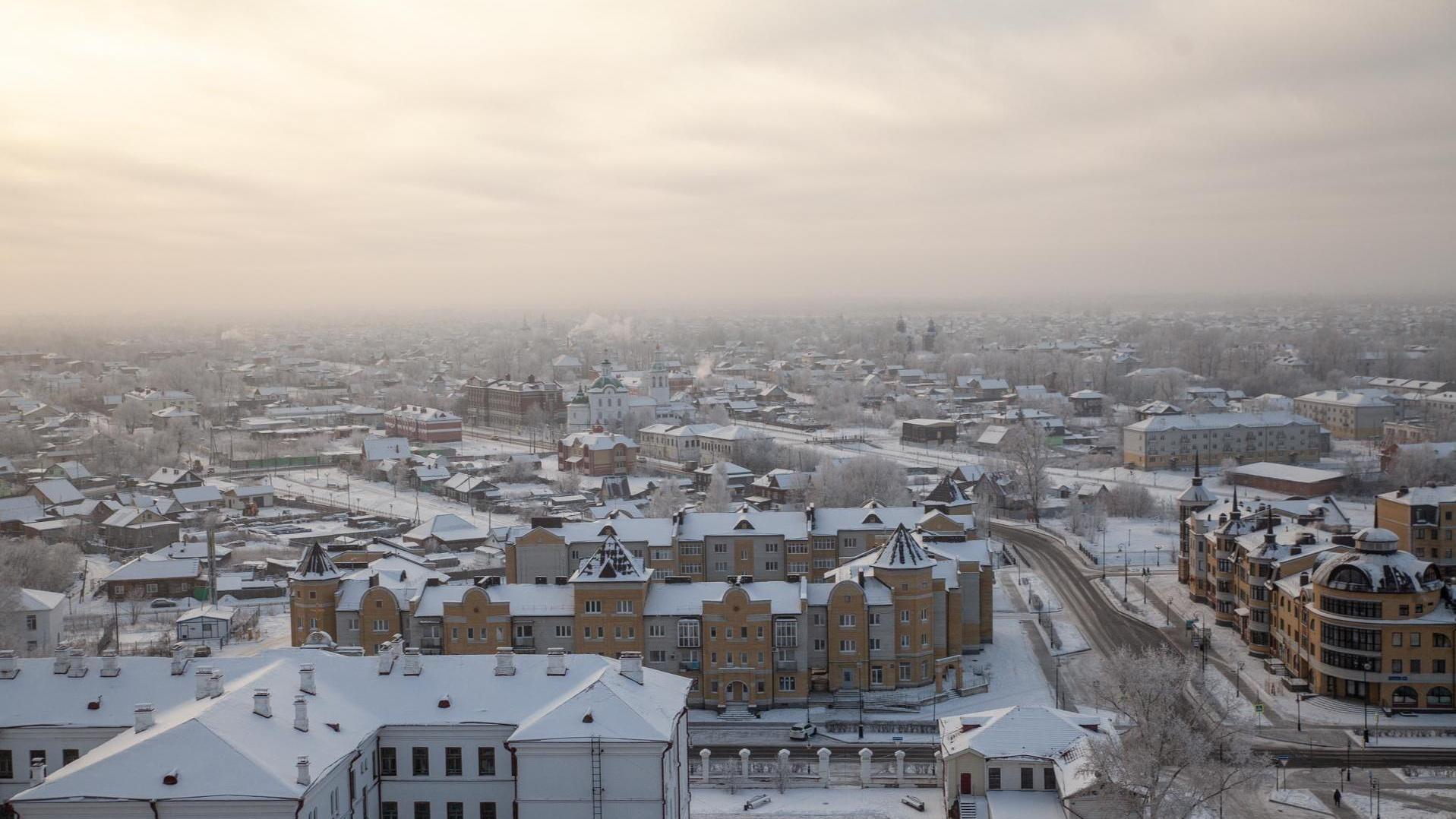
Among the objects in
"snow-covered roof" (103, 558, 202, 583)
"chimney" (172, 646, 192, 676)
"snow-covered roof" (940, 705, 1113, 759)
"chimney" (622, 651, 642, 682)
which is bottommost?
"snow-covered roof" (103, 558, 202, 583)

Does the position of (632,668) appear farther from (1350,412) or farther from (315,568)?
(1350,412)

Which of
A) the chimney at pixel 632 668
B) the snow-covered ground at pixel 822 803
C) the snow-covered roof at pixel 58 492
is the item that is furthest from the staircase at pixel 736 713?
the snow-covered roof at pixel 58 492

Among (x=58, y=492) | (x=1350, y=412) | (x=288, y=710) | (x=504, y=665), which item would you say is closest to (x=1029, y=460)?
(x=1350, y=412)

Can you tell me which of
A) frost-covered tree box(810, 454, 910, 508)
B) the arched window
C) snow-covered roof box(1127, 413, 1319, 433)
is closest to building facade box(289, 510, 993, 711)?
the arched window

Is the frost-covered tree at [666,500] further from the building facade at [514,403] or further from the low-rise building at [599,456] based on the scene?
the building facade at [514,403]

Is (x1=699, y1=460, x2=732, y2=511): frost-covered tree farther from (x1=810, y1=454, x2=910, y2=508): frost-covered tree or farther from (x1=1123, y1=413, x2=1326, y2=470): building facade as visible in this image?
(x1=1123, y1=413, x2=1326, y2=470): building facade

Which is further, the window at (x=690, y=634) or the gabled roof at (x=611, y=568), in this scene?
the gabled roof at (x=611, y=568)
